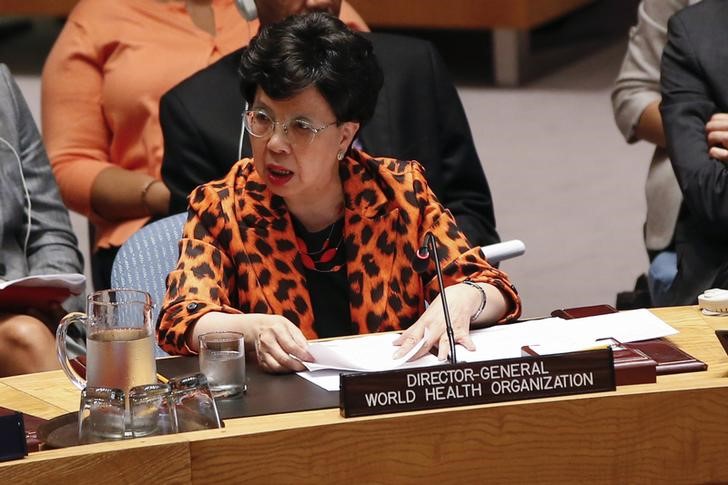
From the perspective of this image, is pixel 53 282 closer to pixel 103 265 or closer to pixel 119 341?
pixel 103 265

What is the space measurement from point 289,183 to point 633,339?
0.63 metres

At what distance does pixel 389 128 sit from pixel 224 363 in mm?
1327

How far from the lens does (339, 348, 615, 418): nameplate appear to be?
187 centimetres

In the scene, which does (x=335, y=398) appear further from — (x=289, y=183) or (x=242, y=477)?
(x=289, y=183)

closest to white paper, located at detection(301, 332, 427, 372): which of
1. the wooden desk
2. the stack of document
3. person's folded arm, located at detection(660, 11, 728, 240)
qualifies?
the stack of document

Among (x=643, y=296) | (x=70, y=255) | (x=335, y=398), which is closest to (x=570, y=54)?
(x=643, y=296)

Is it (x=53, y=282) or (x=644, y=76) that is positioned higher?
(x=644, y=76)

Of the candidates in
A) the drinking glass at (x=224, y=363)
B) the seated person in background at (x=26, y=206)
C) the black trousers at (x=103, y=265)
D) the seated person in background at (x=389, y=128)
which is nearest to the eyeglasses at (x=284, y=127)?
the drinking glass at (x=224, y=363)

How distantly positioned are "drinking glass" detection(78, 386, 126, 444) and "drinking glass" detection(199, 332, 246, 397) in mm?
229

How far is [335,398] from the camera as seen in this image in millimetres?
2020

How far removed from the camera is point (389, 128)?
3312 millimetres

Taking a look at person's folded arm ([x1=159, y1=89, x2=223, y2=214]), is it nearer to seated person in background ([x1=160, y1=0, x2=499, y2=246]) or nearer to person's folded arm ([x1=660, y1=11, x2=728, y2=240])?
seated person in background ([x1=160, y1=0, x2=499, y2=246])

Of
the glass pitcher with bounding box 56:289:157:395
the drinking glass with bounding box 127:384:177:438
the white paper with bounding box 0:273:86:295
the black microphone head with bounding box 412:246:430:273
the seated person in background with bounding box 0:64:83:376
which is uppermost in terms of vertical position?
the seated person in background with bounding box 0:64:83:376

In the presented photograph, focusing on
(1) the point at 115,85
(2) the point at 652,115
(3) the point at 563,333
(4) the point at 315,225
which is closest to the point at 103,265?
(1) the point at 115,85
